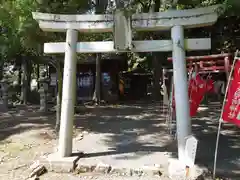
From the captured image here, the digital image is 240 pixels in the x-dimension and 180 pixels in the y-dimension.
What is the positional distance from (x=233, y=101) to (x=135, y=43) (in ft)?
7.20

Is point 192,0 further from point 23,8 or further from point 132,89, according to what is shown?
point 132,89

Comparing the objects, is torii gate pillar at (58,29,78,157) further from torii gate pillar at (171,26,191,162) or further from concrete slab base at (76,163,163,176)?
torii gate pillar at (171,26,191,162)

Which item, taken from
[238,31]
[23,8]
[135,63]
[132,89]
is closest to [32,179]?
[23,8]

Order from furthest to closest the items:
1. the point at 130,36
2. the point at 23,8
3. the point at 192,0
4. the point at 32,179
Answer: the point at 192,0
the point at 23,8
the point at 130,36
the point at 32,179

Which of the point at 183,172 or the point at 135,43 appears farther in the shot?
the point at 135,43

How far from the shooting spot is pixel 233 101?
543cm

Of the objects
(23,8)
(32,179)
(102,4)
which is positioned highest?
(102,4)

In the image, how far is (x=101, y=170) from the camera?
577 cm

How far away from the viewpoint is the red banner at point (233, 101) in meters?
5.36

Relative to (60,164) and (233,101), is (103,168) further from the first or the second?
(233,101)

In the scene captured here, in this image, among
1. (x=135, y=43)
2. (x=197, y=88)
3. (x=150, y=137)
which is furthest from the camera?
(x=150, y=137)

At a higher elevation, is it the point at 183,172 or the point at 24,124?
the point at 24,124

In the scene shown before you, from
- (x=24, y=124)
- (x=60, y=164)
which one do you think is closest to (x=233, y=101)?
(x=60, y=164)

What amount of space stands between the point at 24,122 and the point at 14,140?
2.55m
